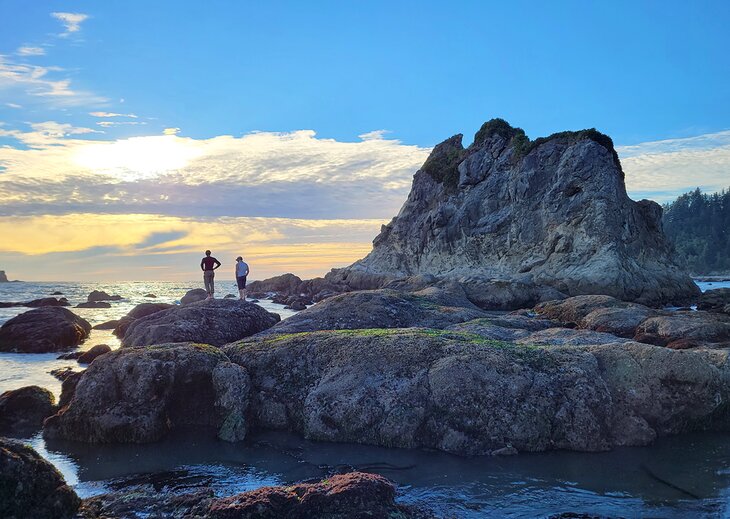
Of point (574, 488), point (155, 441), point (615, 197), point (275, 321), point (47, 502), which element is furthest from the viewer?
point (615, 197)

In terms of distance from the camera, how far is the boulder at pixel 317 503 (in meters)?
6.48

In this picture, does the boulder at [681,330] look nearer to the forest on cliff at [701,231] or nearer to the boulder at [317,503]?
the boulder at [317,503]

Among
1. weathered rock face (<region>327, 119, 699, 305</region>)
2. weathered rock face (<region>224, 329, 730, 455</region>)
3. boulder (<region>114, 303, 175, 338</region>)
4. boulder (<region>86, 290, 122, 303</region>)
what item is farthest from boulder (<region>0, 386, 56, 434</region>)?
boulder (<region>86, 290, 122, 303</region>)

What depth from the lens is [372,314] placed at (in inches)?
680

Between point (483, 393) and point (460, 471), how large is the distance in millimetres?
1862

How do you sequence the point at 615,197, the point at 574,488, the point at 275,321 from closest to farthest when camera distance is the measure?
the point at 574,488
the point at 275,321
the point at 615,197

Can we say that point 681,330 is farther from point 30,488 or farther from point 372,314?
point 30,488

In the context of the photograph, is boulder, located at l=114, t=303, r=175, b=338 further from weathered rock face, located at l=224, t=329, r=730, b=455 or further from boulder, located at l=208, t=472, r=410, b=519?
boulder, located at l=208, t=472, r=410, b=519

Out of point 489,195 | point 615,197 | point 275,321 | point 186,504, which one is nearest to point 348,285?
point 489,195

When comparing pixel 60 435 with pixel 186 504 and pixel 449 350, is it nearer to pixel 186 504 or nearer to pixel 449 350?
pixel 186 504

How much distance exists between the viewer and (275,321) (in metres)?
19.3

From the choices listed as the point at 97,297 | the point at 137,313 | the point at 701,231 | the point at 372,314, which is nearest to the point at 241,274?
the point at 137,313

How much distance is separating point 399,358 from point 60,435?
692 centimetres

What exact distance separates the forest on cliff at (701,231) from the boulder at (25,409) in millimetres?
159541
